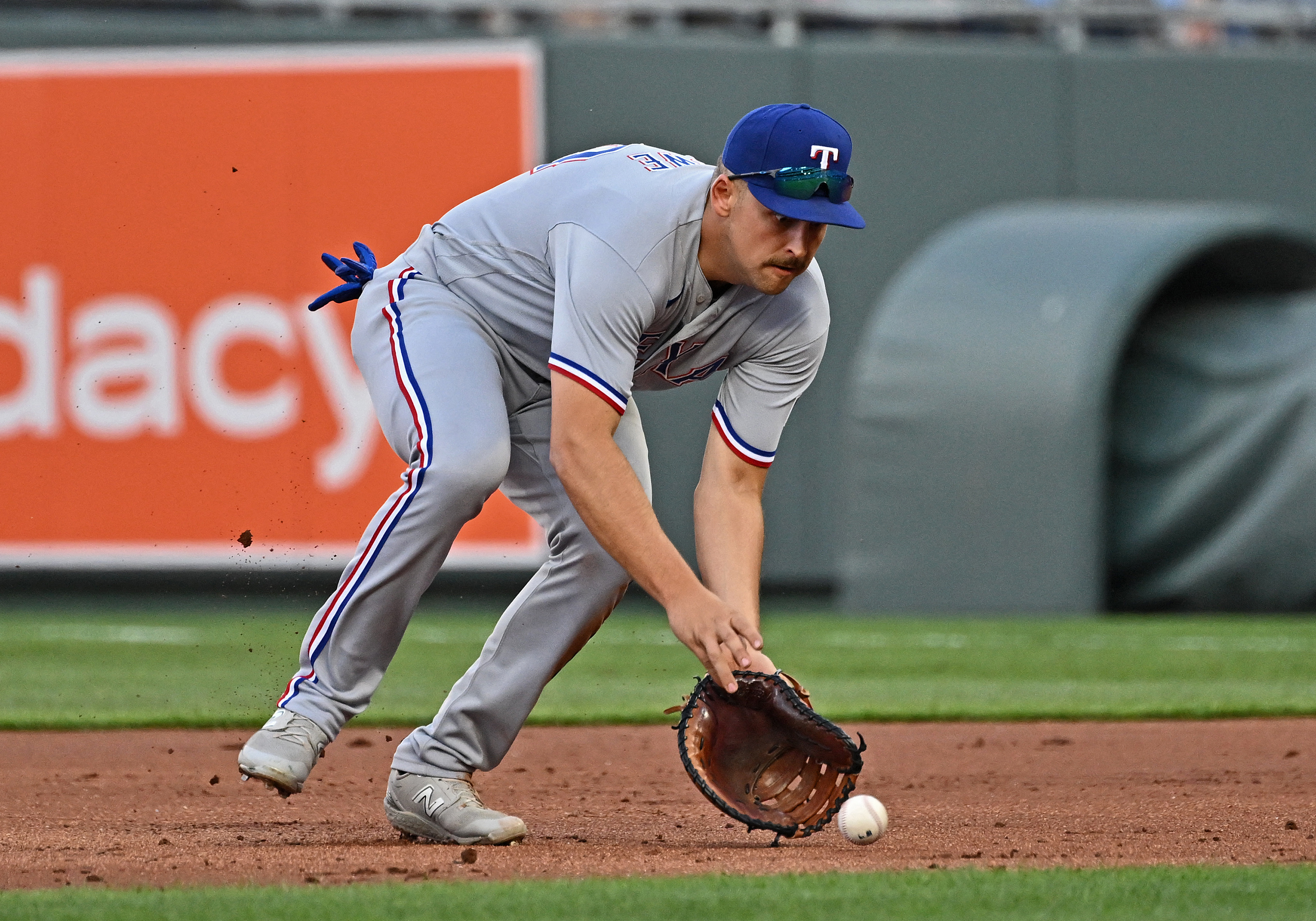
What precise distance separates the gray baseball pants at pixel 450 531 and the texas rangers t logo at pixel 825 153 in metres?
0.75

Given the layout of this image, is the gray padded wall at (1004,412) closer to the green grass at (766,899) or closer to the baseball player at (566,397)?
the baseball player at (566,397)

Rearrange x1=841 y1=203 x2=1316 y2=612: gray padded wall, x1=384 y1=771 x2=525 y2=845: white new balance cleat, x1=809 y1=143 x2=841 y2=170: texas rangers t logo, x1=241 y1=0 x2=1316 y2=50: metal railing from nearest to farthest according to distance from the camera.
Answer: x1=809 y1=143 x2=841 y2=170: texas rangers t logo, x1=384 y1=771 x2=525 y2=845: white new balance cleat, x1=841 y1=203 x2=1316 y2=612: gray padded wall, x1=241 y1=0 x2=1316 y2=50: metal railing

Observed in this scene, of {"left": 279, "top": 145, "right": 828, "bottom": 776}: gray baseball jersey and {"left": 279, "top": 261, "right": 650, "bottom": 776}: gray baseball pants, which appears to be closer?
{"left": 279, "top": 145, "right": 828, "bottom": 776}: gray baseball jersey

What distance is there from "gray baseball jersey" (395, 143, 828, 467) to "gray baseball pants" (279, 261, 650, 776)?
0.30 feet

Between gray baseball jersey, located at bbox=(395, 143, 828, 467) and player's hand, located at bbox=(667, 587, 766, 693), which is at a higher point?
gray baseball jersey, located at bbox=(395, 143, 828, 467)

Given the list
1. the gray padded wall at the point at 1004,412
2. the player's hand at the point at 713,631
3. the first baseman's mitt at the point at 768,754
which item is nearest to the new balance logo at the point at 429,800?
the first baseman's mitt at the point at 768,754

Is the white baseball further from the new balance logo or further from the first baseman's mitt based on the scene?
the new balance logo

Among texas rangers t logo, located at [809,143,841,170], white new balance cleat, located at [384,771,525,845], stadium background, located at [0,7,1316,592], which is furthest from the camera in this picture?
stadium background, located at [0,7,1316,592]

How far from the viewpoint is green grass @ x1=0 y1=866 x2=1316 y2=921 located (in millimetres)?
2762

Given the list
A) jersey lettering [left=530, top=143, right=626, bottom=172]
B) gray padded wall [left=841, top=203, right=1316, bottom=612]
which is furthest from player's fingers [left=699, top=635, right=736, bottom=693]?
gray padded wall [left=841, top=203, right=1316, bottom=612]

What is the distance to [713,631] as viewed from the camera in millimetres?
3211

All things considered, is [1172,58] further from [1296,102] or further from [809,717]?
[809,717]

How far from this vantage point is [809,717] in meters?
3.49

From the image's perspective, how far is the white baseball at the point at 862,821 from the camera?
3.52 m
